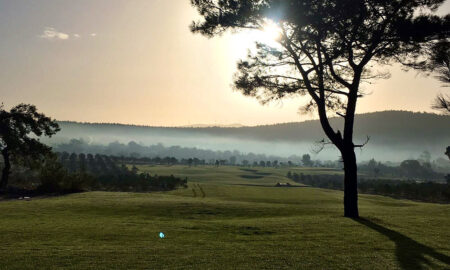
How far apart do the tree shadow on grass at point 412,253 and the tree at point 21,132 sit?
46760 mm

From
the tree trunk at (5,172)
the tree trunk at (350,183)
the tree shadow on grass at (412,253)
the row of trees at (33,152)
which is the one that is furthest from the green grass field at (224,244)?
the tree trunk at (5,172)

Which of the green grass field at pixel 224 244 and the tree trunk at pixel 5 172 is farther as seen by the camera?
the tree trunk at pixel 5 172

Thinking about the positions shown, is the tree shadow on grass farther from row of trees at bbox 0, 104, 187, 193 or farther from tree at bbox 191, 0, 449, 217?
row of trees at bbox 0, 104, 187, 193

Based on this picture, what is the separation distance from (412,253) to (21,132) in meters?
50.7

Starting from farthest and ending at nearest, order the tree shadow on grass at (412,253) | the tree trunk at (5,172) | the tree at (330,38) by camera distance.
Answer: the tree trunk at (5,172)
the tree at (330,38)
the tree shadow on grass at (412,253)

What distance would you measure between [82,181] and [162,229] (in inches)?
1422

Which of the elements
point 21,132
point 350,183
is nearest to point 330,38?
point 350,183

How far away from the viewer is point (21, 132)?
168 feet

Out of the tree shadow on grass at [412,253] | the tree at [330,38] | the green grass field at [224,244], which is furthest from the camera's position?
the tree at [330,38]

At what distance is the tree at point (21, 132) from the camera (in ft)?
165

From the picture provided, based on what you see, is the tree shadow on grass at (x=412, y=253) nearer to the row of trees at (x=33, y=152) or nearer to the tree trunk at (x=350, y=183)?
the tree trunk at (x=350, y=183)

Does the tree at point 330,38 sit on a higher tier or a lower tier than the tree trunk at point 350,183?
higher

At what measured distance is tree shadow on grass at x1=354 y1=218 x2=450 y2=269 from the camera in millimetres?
12173

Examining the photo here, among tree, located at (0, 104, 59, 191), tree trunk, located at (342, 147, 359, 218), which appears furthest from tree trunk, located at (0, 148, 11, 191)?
tree trunk, located at (342, 147, 359, 218)
